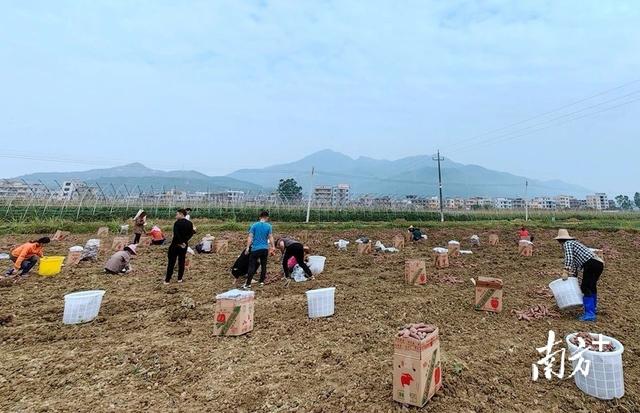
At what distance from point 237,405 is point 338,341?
1.93 meters

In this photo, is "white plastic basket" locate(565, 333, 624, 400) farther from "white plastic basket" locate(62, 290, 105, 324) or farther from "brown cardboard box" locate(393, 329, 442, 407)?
"white plastic basket" locate(62, 290, 105, 324)

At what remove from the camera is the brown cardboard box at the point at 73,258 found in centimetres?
1019

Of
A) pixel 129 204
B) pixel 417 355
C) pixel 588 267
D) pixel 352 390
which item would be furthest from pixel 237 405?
pixel 129 204

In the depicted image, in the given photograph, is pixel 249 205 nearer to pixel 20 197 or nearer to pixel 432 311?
pixel 20 197

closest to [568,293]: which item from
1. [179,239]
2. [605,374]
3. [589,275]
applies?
[589,275]

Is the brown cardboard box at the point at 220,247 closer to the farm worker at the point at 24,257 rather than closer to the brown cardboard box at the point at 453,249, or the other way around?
the farm worker at the point at 24,257

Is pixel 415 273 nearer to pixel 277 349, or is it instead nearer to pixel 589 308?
pixel 589 308

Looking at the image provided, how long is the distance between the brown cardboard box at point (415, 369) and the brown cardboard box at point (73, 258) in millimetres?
10655

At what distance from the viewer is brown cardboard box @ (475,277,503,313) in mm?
6141

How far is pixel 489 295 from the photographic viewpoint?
622 cm

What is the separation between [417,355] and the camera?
317 cm

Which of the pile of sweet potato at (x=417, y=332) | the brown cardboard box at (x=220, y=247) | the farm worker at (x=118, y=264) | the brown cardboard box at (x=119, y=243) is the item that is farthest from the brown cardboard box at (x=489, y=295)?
the brown cardboard box at (x=119, y=243)

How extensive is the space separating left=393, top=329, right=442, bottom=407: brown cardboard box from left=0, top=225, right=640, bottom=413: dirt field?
19cm

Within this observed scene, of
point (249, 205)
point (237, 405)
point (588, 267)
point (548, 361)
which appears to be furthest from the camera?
point (249, 205)
